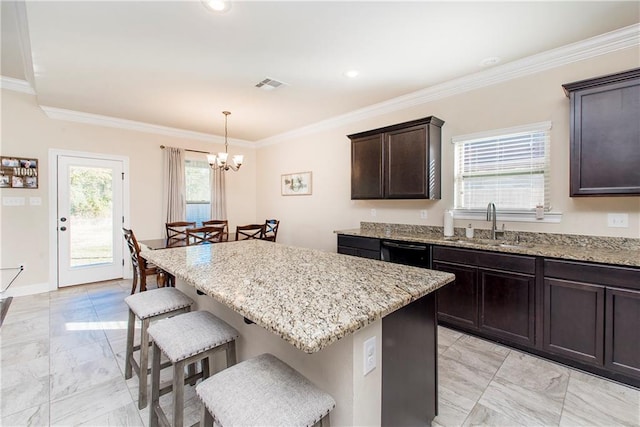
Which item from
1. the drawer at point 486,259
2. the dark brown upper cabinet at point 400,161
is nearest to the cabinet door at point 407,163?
the dark brown upper cabinet at point 400,161

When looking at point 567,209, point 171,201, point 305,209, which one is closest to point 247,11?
point 567,209

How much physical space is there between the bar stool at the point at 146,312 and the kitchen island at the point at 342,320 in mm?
233

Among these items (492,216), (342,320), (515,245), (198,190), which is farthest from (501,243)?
(198,190)

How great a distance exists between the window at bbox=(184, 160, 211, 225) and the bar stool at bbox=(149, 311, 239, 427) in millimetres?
4361

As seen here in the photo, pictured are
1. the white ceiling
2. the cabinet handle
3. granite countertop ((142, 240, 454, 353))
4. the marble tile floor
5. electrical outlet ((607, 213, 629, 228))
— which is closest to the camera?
granite countertop ((142, 240, 454, 353))

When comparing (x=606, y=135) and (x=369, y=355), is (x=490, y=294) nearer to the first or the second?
(x=606, y=135)

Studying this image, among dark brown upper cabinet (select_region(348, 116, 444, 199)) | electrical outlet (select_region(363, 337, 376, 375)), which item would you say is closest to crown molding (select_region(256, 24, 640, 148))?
dark brown upper cabinet (select_region(348, 116, 444, 199))

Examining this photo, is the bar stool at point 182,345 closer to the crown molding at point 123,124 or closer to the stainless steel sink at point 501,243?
the stainless steel sink at point 501,243

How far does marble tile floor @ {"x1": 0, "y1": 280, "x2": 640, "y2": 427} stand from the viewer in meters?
1.81

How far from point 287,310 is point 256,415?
13.0 inches

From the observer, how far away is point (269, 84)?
3.41 metres

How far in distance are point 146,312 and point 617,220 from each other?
3703mm

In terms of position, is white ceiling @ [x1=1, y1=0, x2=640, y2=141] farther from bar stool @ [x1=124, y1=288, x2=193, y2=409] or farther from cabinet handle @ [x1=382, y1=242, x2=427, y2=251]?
bar stool @ [x1=124, y1=288, x2=193, y2=409]

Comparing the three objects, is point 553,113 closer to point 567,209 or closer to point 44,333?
point 567,209
